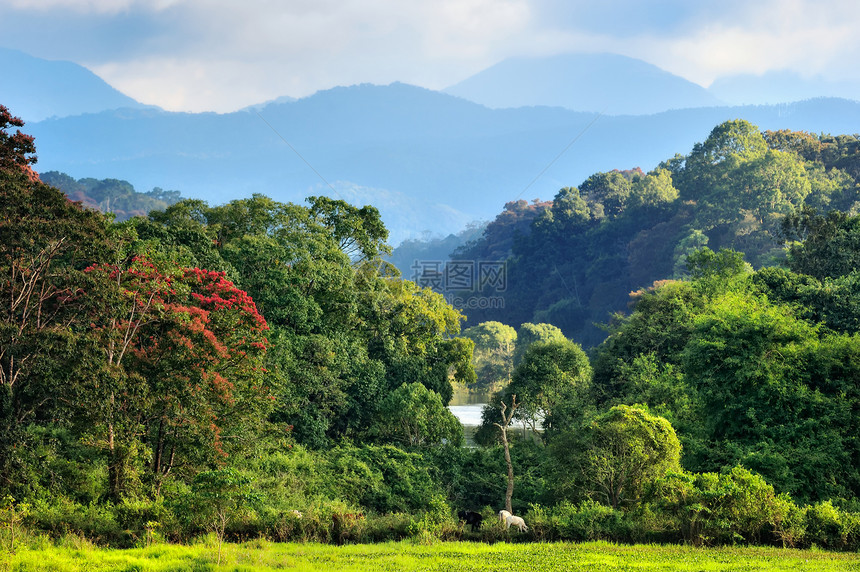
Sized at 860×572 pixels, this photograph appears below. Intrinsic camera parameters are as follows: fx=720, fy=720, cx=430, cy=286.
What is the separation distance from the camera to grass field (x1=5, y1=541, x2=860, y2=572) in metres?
10.9

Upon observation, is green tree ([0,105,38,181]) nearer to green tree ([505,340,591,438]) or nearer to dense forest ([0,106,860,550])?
dense forest ([0,106,860,550])

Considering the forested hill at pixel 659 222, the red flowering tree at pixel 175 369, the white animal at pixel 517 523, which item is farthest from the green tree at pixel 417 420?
the forested hill at pixel 659 222

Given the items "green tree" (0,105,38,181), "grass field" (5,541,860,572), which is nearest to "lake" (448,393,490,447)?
"grass field" (5,541,860,572)

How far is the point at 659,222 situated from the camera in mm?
76188

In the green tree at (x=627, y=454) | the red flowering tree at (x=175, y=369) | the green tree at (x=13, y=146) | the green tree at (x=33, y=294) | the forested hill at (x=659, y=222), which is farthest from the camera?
the forested hill at (x=659, y=222)

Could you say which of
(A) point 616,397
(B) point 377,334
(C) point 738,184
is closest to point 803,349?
(A) point 616,397

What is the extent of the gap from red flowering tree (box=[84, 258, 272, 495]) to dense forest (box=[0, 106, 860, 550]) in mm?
58

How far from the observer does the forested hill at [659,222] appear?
6091 centimetres

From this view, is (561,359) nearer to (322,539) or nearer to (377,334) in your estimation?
(377,334)

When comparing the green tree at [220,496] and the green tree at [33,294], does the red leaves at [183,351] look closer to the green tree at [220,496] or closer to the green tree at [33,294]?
the green tree at [33,294]

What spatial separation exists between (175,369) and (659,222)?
67627 millimetres

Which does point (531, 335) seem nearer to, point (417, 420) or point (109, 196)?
point (417, 420)

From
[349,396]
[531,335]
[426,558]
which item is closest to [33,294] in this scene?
[426,558]

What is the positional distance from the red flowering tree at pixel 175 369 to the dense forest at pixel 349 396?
2.3 inches
